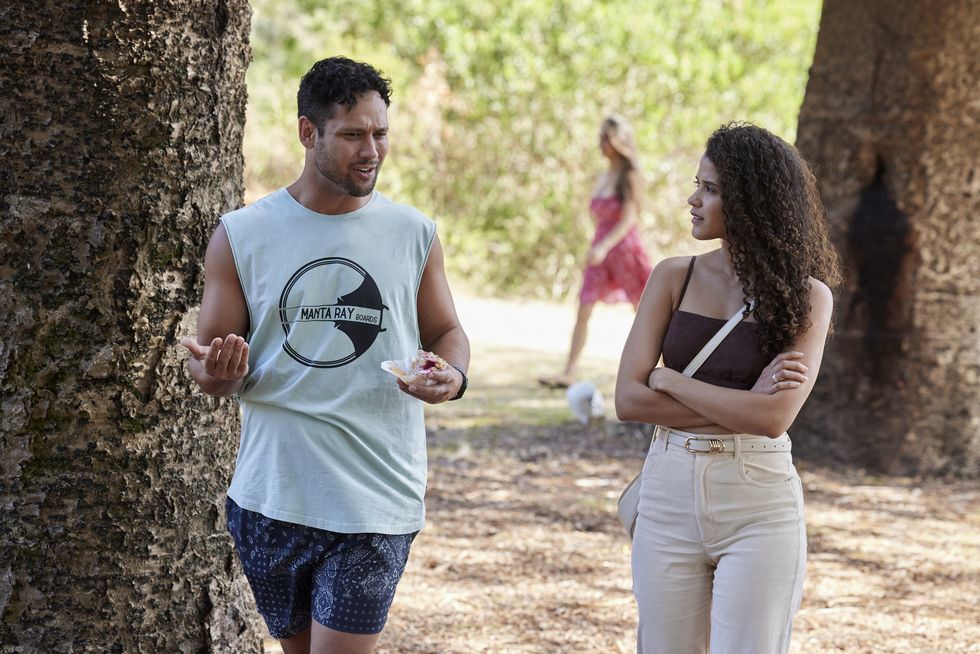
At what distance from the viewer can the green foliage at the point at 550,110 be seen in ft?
46.9

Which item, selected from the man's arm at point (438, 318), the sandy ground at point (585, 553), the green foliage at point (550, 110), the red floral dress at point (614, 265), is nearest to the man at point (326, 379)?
the man's arm at point (438, 318)

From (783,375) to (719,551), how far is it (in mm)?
441

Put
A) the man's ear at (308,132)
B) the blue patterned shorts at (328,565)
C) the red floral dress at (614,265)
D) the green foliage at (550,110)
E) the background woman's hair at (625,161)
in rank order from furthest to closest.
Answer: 1. the green foliage at (550,110)
2. the red floral dress at (614,265)
3. the background woman's hair at (625,161)
4. the man's ear at (308,132)
5. the blue patterned shorts at (328,565)

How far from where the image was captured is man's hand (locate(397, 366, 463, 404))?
270cm

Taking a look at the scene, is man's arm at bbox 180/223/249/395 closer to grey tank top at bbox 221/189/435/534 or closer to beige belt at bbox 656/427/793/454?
grey tank top at bbox 221/189/435/534

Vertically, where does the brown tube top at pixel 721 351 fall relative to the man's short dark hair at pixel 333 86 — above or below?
below

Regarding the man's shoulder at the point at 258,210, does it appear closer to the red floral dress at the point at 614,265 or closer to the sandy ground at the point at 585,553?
the sandy ground at the point at 585,553

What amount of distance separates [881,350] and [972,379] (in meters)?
0.51

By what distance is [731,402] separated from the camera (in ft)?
9.36

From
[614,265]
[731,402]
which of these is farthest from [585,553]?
[614,265]

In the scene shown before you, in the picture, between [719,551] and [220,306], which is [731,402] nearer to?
[719,551]

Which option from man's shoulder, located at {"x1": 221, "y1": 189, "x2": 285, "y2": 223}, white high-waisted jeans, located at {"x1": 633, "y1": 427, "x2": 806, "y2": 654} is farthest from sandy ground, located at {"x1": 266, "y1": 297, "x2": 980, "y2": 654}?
man's shoulder, located at {"x1": 221, "y1": 189, "x2": 285, "y2": 223}

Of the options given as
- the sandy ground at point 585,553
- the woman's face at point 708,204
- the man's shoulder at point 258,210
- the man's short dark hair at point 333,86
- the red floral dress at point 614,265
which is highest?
the man's short dark hair at point 333,86

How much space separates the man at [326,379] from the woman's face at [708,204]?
29.2 inches
